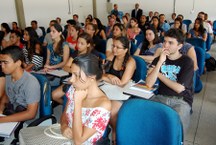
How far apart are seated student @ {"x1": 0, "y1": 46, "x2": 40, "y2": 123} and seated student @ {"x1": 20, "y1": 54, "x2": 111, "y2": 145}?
0.39m

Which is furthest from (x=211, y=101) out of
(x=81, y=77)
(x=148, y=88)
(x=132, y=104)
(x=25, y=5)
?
(x=25, y=5)

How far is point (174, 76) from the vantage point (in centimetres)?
247

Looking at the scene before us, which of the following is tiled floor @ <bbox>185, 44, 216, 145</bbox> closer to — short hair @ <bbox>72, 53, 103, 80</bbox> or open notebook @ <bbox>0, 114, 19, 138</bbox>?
short hair @ <bbox>72, 53, 103, 80</bbox>

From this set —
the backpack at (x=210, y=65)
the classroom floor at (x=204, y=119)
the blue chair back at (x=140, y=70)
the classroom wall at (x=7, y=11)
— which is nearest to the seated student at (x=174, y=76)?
the blue chair back at (x=140, y=70)

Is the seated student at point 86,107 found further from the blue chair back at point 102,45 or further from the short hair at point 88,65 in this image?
the blue chair back at point 102,45

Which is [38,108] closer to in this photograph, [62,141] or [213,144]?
[62,141]

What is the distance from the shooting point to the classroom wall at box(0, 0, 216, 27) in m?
7.61

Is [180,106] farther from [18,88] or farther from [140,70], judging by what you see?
[18,88]

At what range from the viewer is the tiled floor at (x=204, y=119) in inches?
108

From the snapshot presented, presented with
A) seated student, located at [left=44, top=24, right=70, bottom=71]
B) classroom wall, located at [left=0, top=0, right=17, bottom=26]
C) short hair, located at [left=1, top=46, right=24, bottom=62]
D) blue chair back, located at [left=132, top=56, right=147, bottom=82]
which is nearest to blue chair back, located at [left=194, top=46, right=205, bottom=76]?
blue chair back, located at [left=132, top=56, right=147, bottom=82]

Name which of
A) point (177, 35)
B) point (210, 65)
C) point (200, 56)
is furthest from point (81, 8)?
point (177, 35)

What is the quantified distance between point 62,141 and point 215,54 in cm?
625

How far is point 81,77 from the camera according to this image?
159 centimetres

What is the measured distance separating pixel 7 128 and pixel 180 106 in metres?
1.58
